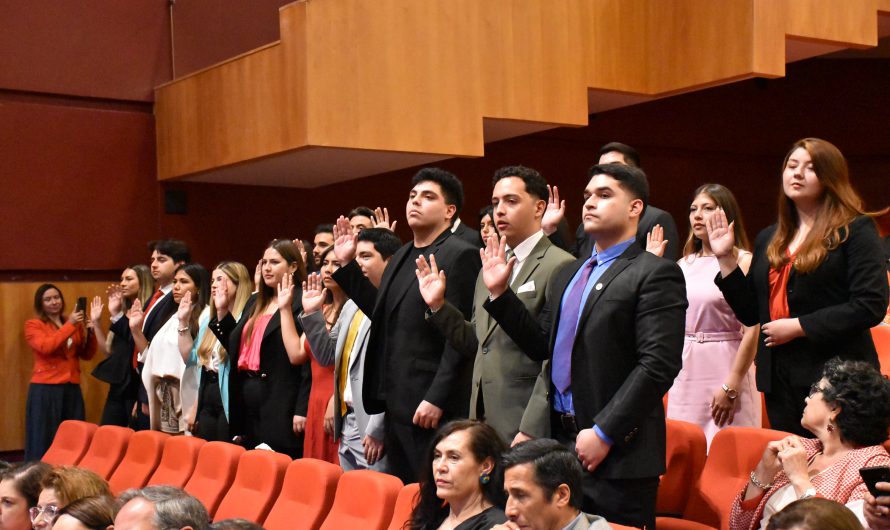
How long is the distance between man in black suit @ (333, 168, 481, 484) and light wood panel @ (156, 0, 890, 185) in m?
1.63

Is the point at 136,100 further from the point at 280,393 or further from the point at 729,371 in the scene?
the point at 729,371

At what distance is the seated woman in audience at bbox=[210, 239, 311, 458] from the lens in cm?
364

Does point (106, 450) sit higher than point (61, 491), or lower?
lower

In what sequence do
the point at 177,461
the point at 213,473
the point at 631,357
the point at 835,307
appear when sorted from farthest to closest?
1. the point at 177,461
2. the point at 213,473
3. the point at 835,307
4. the point at 631,357

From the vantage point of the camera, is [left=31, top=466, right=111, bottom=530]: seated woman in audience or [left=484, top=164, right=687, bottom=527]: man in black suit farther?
[left=31, top=466, right=111, bottom=530]: seated woman in audience

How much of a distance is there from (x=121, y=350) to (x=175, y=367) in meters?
0.77

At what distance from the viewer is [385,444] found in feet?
9.56

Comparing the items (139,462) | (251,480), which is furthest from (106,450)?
(251,480)

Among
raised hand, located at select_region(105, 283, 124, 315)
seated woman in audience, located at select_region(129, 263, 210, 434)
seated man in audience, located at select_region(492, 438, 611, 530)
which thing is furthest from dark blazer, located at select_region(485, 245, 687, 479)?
raised hand, located at select_region(105, 283, 124, 315)

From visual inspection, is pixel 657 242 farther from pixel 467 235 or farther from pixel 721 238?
pixel 467 235

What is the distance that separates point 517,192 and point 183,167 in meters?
3.17

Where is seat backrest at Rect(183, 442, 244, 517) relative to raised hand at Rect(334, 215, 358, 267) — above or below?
below

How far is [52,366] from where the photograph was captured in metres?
5.16

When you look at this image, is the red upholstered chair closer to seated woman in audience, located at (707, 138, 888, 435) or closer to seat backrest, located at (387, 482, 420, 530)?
seat backrest, located at (387, 482, 420, 530)
